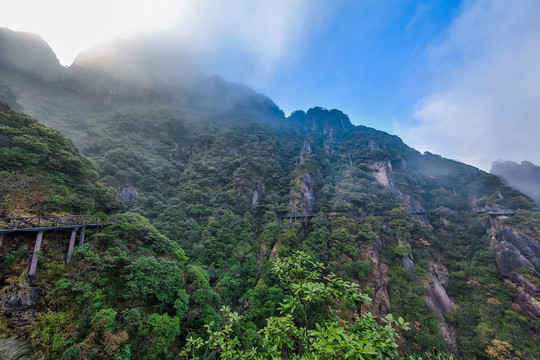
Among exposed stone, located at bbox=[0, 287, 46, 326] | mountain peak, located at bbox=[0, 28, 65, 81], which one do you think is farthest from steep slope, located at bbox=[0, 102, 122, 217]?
mountain peak, located at bbox=[0, 28, 65, 81]

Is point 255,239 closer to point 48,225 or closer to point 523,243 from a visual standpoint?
point 48,225

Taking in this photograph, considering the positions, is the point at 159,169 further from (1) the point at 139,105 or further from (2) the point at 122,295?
(1) the point at 139,105

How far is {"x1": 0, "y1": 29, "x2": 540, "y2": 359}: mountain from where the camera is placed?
421 inches

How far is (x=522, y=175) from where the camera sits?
56938 millimetres

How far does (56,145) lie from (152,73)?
81.7 meters

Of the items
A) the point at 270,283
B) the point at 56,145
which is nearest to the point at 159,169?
the point at 56,145

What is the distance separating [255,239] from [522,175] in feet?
275

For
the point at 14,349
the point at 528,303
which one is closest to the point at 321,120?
the point at 528,303

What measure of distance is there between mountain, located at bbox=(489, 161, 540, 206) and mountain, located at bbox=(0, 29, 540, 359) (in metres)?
21.0

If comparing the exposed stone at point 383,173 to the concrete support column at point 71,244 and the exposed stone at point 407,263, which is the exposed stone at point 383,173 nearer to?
the exposed stone at point 407,263

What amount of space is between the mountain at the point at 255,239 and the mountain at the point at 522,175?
68.8 feet

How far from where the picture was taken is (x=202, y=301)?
535 inches

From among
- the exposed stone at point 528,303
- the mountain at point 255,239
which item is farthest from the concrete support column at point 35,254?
the exposed stone at point 528,303

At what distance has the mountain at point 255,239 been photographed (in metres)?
10.7
